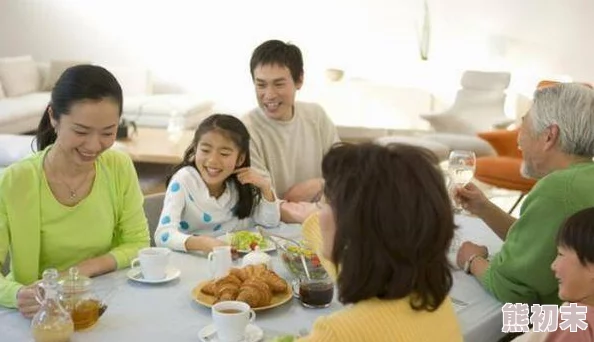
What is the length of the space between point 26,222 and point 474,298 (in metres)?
1.13

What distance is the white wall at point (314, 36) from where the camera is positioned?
6578 mm

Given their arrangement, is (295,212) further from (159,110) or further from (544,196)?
(159,110)

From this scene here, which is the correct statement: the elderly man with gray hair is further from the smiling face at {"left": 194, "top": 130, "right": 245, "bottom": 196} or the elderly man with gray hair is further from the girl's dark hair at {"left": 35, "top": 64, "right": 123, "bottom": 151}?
the girl's dark hair at {"left": 35, "top": 64, "right": 123, "bottom": 151}

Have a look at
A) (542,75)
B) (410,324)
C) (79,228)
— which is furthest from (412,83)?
(410,324)

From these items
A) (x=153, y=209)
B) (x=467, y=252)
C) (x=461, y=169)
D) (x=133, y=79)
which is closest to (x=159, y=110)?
(x=133, y=79)

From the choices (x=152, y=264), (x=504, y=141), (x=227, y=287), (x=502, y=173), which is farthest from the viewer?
(x=504, y=141)

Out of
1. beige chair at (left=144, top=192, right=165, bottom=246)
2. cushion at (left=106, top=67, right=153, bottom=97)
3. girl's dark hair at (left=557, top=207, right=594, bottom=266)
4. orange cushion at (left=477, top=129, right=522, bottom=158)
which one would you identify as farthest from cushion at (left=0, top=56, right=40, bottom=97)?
girl's dark hair at (left=557, top=207, right=594, bottom=266)

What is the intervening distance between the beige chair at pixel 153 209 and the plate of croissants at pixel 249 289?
670mm

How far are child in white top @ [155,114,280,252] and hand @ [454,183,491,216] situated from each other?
0.58m

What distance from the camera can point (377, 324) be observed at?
1.13m

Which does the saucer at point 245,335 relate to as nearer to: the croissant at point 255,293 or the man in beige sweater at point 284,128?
the croissant at point 255,293

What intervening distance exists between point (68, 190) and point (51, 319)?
A: 546 mm

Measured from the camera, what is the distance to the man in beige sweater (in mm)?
2723

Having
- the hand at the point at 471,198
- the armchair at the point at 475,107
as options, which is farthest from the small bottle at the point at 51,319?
the armchair at the point at 475,107
